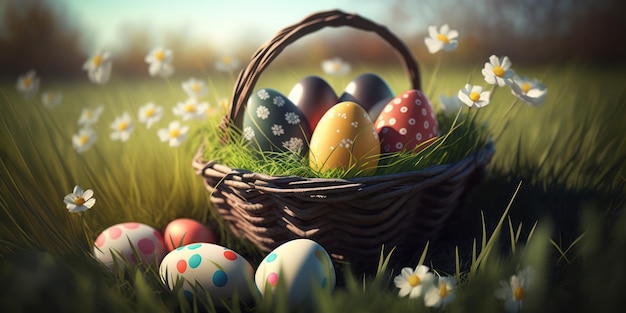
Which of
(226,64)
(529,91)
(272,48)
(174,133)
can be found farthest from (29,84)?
(529,91)

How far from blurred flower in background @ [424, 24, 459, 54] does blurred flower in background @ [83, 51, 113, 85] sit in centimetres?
89

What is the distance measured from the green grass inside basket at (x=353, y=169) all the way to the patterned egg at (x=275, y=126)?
0.07 feet

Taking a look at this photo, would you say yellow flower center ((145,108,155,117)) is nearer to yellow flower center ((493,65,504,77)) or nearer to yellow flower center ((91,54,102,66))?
yellow flower center ((91,54,102,66))

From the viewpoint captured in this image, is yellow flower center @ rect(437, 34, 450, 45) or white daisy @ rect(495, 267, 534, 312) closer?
white daisy @ rect(495, 267, 534, 312)

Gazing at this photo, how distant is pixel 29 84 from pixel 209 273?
2.66ft

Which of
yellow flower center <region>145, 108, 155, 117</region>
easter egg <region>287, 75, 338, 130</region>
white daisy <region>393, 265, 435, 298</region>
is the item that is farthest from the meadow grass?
easter egg <region>287, 75, 338, 130</region>

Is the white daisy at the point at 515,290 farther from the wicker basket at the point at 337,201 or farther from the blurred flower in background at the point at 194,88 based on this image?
the blurred flower in background at the point at 194,88

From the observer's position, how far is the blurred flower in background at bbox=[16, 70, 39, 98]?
141 cm

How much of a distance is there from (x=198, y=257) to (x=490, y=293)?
56cm

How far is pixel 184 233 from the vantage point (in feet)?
4.25

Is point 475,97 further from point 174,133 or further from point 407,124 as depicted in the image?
point 174,133

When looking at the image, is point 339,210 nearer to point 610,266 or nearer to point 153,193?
point 610,266

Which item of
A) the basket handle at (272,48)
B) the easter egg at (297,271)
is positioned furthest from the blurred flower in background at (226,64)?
the easter egg at (297,271)

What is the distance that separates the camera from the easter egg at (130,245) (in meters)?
1.18
